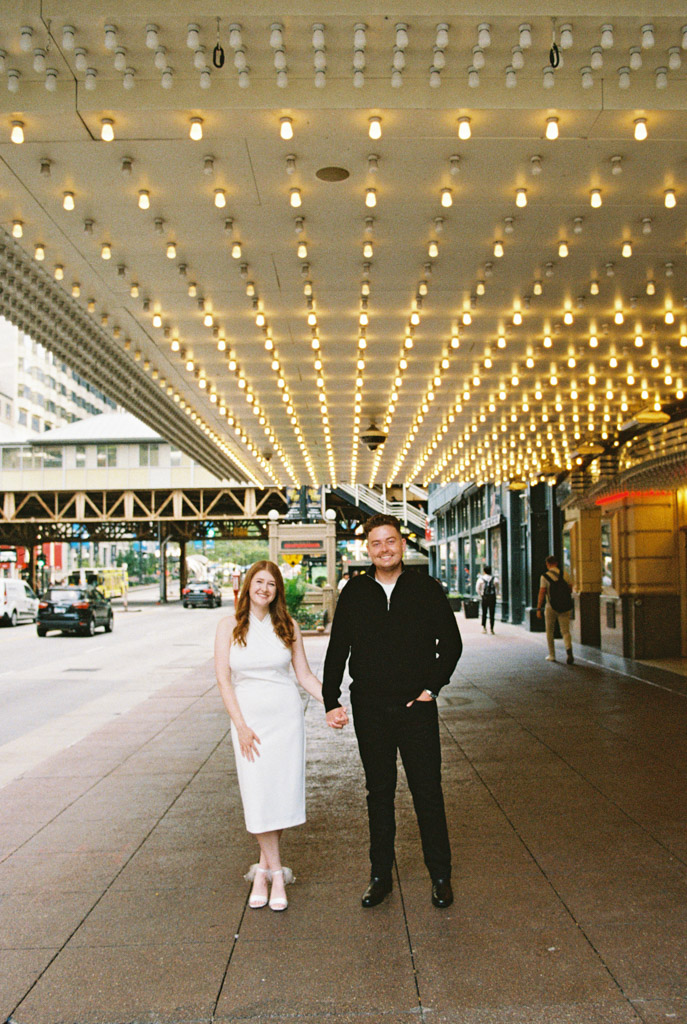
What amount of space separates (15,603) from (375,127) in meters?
29.7

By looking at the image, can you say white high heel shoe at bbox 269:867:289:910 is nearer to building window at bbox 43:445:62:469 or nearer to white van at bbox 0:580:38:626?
white van at bbox 0:580:38:626

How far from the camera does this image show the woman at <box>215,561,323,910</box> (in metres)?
4.53

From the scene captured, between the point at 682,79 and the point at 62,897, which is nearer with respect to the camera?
the point at 62,897

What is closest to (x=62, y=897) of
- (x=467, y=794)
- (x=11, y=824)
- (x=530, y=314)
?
(x=11, y=824)

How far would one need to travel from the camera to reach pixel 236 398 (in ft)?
49.9

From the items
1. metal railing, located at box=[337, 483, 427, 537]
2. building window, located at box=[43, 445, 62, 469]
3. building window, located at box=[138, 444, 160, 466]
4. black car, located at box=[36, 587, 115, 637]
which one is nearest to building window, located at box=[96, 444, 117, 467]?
building window, located at box=[138, 444, 160, 466]

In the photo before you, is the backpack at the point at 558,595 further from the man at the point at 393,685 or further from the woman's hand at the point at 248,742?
the woman's hand at the point at 248,742

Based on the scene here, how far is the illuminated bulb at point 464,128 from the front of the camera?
5691 mm

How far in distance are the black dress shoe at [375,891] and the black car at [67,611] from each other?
2304 cm

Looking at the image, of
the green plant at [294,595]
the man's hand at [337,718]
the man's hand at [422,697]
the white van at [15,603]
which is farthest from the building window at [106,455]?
the man's hand at [422,697]

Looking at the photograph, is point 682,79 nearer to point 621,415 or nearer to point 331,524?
point 621,415

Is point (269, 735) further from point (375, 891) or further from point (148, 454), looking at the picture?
point (148, 454)

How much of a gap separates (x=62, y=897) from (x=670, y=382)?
11462 mm

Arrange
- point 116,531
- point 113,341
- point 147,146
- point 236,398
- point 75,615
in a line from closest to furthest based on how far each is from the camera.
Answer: point 147,146 < point 113,341 < point 236,398 < point 75,615 < point 116,531
